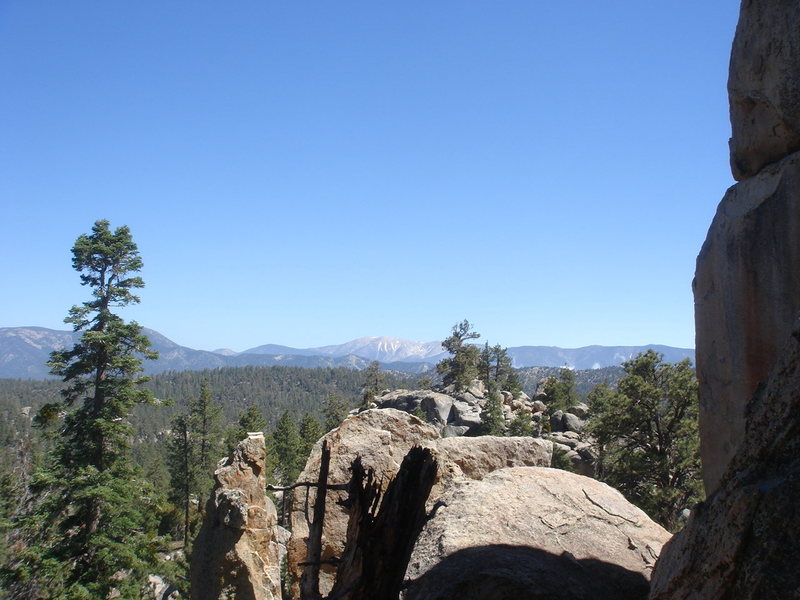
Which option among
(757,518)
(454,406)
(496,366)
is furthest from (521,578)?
(496,366)

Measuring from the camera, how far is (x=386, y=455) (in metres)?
11.6

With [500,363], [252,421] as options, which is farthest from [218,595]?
[500,363]

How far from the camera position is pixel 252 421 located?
151ft

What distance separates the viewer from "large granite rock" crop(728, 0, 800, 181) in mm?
6926

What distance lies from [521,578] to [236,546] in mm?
8970

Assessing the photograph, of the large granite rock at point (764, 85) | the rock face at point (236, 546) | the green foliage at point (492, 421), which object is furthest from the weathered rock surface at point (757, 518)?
the green foliage at point (492, 421)

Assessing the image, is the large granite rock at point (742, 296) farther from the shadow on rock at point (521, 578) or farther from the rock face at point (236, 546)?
the rock face at point (236, 546)

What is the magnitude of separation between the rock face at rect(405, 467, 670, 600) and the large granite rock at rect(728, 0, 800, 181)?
5900 millimetres

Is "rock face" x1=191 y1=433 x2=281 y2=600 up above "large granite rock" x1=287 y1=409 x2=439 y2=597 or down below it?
below

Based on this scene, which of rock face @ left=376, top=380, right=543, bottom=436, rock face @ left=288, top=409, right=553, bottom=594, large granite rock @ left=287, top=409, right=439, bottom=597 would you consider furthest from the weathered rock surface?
rock face @ left=376, top=380, right=543, bottom=436

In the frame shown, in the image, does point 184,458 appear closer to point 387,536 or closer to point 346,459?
point 346,459

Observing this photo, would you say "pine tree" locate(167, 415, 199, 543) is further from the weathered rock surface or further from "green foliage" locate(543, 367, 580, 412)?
the weathered rock surface

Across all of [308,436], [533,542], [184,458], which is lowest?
[184,458]

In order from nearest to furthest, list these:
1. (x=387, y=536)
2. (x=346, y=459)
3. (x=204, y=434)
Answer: (x=387, y=536)
(x=346, y=459)
(x=204, y=434)
